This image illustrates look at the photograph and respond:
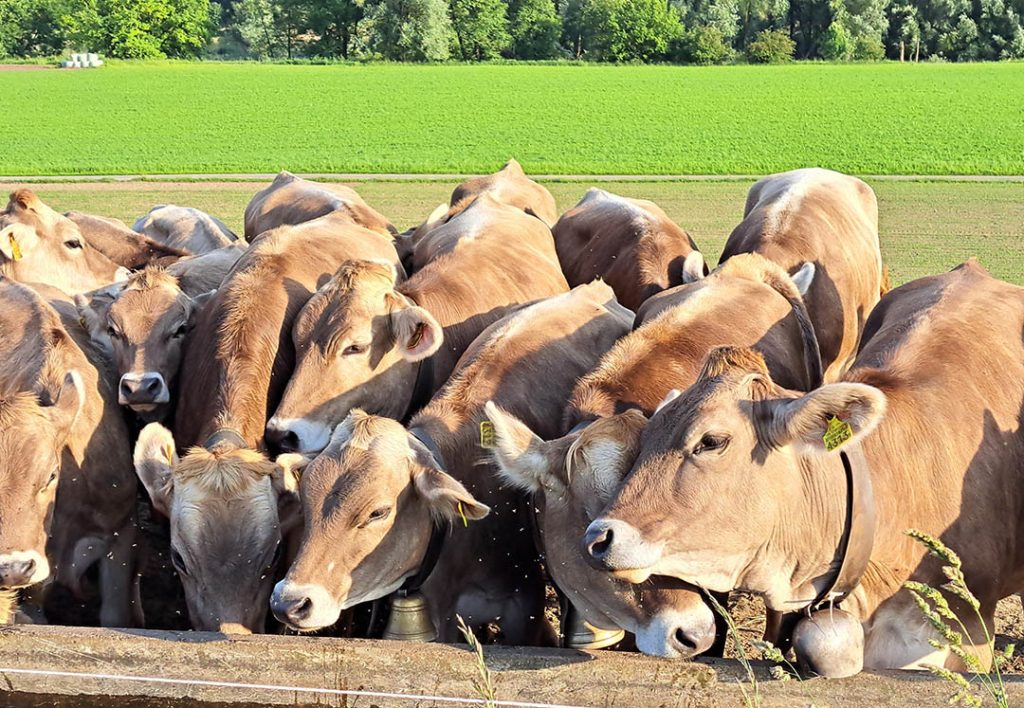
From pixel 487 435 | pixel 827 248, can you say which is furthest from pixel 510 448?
pixel 827 248

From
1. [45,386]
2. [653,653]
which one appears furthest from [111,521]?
[653,653]

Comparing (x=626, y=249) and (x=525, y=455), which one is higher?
(x=525, y=455)

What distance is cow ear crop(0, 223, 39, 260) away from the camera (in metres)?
7.90

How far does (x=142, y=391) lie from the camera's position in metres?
5.90

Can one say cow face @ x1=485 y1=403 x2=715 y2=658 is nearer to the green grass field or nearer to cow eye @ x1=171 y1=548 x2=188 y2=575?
cow eye @ x1=171 y1=548 x2=188 y2=575

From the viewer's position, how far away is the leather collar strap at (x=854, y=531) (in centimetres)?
399

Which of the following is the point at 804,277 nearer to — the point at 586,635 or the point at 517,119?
the point at 586,635

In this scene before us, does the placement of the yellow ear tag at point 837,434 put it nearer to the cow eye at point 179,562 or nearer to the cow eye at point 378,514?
the cow eye at point 378,514

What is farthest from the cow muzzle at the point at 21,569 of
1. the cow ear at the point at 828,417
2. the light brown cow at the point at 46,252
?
the light brown cow at the point at 46,252

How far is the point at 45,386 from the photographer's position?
552cm

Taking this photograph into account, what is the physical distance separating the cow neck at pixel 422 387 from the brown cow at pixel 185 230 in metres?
4.19

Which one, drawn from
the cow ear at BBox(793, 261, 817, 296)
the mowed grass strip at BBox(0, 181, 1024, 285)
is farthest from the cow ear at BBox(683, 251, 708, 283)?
the mowed grass strip at BBox(0, 181, 1024, 285)

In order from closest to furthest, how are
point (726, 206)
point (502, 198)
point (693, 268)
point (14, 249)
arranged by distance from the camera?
point (693, 268), point (14, 249), point (502, 198), point (726, 206)

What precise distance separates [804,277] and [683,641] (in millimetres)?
3755
